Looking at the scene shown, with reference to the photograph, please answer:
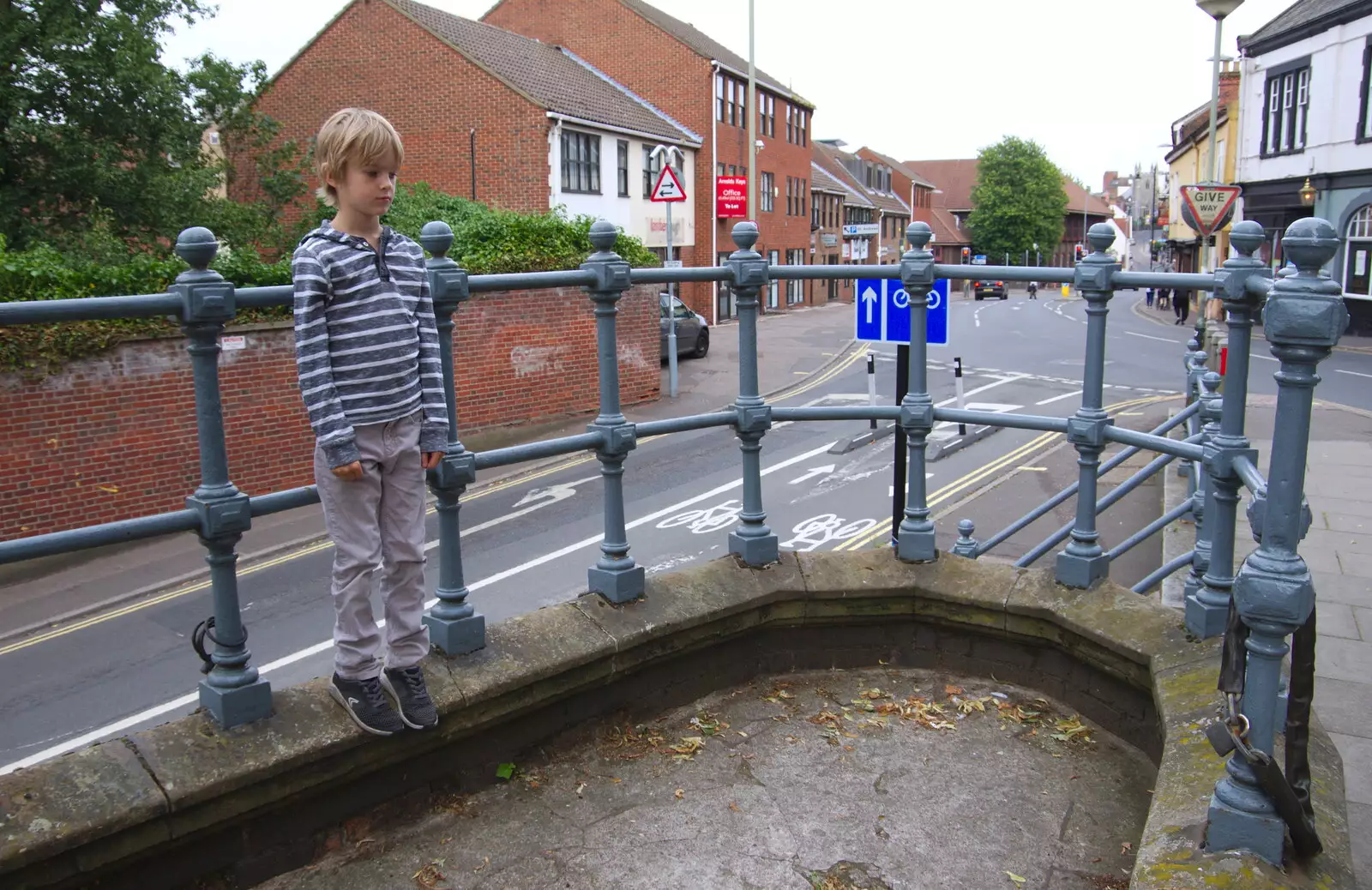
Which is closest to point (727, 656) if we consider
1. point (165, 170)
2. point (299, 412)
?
point (299, 412)

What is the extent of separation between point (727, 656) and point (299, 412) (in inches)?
388

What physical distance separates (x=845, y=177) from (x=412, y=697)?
74.0 m

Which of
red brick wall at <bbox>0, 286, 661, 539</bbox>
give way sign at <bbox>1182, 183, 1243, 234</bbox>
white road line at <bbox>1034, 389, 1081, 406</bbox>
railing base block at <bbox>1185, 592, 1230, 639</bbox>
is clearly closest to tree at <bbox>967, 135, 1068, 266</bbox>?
white road line at <bbox>1034, 389, 1081, 406</bbox>

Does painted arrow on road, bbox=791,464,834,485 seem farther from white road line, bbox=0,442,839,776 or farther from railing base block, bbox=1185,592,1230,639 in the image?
railing base block, bbox=1185,592,1230,639

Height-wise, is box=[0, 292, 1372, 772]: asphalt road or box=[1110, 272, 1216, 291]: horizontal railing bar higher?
box=[1110, 272, 1216, 291]: horizontal railing bar

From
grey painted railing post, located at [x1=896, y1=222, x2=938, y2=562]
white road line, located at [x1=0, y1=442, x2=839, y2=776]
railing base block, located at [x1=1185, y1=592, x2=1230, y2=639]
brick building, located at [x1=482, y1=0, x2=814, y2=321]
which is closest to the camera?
railing base block, located at [x1=1185, y1=592, x2=1230, y2=639]

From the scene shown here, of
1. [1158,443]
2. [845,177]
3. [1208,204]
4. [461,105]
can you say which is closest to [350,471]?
[1158,443]

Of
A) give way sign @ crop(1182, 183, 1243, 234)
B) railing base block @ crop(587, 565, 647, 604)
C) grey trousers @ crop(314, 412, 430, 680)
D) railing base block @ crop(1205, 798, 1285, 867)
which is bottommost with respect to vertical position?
railing base block @ crop(1205, 798, 1285, 867)

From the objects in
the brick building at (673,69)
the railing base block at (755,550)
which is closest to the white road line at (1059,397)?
the railing base block at (755,550)

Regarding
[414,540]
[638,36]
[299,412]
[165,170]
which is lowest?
[299,412]

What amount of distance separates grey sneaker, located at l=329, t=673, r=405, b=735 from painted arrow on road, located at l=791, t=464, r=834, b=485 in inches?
419

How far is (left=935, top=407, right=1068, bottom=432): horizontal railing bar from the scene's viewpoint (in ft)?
12.6

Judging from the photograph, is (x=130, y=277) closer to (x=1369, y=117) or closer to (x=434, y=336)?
(x=434, y=336)

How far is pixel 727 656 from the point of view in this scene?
155 inches
